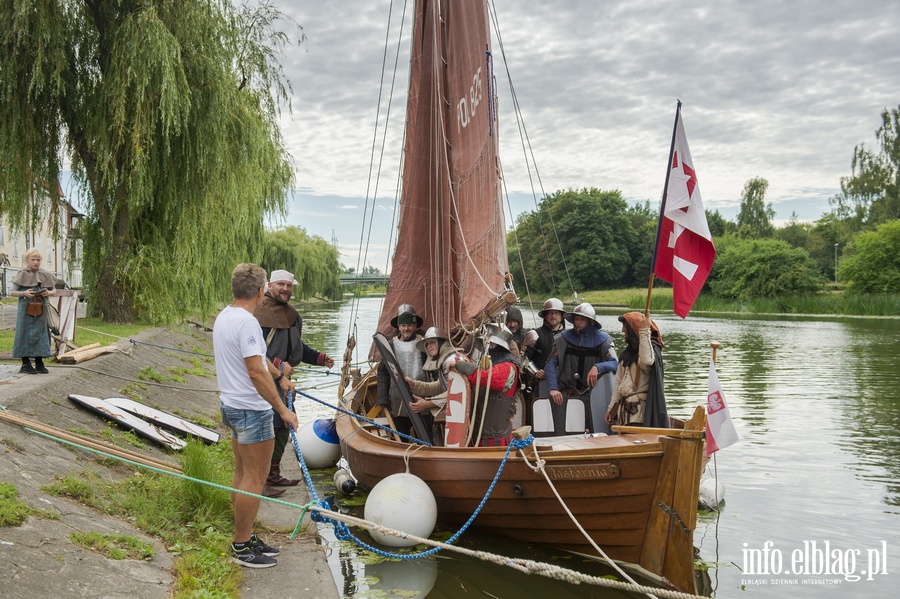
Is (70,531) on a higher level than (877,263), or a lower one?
lower

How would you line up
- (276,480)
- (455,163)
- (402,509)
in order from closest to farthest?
(402,509)
(276,480)
(455,163)

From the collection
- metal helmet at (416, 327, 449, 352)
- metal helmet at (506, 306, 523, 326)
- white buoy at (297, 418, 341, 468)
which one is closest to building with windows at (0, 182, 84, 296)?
white buoy at (297, 418, 341, 468)

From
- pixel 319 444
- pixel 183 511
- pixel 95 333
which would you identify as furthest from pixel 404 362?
pixel 95 333

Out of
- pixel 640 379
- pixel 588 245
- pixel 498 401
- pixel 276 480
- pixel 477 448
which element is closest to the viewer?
pixel 477 448

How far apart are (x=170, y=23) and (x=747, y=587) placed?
14527 mm

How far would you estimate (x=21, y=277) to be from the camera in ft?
30.5

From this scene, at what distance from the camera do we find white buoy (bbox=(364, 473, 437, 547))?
6367mm

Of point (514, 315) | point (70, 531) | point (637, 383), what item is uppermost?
point (514, 315)

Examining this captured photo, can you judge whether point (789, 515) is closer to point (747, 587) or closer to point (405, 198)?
point (747, 587)

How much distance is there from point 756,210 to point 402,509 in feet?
311

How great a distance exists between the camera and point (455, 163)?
9383 millimetres

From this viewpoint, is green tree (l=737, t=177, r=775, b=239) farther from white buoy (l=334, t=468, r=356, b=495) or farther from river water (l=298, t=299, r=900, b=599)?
white buoy (l=334, t=468, r=356, b=495)

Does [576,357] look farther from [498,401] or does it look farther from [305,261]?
[305,261]

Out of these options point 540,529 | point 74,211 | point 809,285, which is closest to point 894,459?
point 540,529
